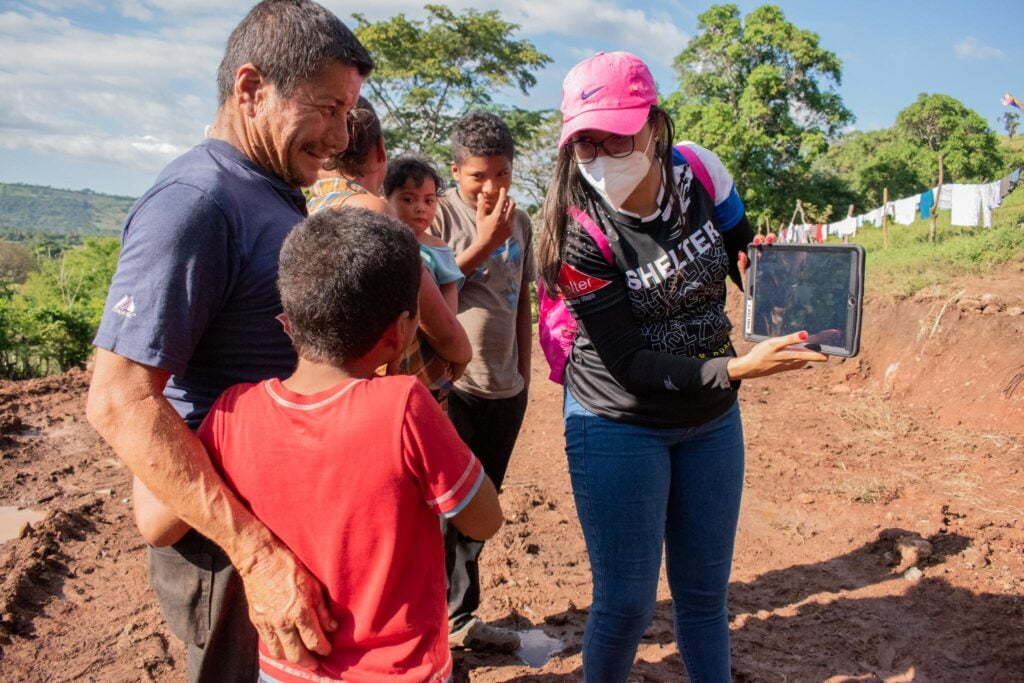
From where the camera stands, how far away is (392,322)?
138 cm

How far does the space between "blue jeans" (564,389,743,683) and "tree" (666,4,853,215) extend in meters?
25.8

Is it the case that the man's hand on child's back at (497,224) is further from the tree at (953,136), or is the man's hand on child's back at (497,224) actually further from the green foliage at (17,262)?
the green foliage at (17,262)

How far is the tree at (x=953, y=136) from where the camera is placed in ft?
94.0

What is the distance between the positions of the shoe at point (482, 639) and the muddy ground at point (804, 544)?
5 centimetres

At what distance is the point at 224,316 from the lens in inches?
56.4

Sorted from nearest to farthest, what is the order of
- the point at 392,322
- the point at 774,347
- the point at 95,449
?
the point at 392,322 < the point at 774,347 < the point at 95,449

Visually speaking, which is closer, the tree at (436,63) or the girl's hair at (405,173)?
the girl's hair at (405,173)

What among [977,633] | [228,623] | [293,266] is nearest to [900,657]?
[977,633]

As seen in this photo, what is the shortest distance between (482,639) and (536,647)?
284 mm

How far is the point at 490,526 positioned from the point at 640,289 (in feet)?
2.71

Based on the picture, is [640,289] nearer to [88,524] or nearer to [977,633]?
[977,633]

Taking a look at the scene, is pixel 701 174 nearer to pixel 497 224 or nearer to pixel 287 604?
pixel 497 224

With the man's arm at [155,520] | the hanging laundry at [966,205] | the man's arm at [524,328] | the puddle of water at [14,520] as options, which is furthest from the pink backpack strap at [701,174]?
the hanging laundry at [966,205]

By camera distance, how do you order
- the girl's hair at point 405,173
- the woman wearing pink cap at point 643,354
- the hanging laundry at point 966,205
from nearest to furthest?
the woman wearing pink cap at point 643,354, the girl's hair at point 405,173, the hanging laundry at point 966,205
